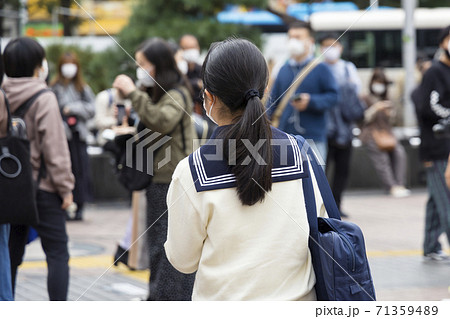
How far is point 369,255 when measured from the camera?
19.4 feet

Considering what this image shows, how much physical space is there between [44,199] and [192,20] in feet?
38.7

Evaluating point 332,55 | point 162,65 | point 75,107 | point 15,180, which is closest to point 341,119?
point 332,55

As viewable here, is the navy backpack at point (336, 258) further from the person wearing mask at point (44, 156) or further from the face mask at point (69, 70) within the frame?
the face mask at point (69, 70)

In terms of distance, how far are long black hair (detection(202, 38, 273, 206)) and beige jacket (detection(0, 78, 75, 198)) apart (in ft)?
7.22

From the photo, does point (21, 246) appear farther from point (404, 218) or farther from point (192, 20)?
point (192, 20)

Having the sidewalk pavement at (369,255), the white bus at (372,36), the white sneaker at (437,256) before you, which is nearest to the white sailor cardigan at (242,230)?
the sidewalk pavement at (369,255)

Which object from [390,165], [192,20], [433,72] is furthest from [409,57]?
[433,72]

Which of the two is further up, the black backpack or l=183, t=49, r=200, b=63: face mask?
l=183, t=49, r=200, b=63: face mask

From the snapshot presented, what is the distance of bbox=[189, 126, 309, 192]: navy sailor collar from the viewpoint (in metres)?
2.36

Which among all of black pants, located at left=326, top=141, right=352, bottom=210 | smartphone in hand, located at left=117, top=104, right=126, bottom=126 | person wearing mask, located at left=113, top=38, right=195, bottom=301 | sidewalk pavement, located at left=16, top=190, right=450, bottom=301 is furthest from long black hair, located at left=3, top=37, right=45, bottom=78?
black pants, located at left=326, top=141, right=352, bottom=210

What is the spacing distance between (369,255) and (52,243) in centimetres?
247

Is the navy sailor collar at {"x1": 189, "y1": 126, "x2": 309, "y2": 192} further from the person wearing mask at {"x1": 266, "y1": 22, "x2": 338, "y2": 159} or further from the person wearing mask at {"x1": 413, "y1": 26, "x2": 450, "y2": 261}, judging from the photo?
the person wearing mask at {"x1": 266, "y1": 22, "x2": 338, "y2": 159}

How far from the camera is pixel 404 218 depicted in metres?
8.94

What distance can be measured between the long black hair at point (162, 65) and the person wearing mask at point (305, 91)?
2.28 metres
